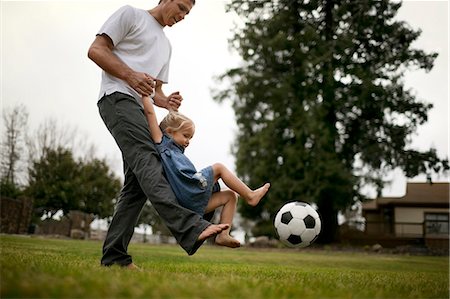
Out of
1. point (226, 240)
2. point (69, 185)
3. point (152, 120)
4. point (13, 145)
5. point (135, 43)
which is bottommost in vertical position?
point (226, 240)

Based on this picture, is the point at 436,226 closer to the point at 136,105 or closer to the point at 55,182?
the point at 55,182

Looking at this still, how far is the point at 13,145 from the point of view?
3055cm

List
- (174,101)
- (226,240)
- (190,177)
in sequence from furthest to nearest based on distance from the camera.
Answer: (174,101)
(190,177)
(226,240)

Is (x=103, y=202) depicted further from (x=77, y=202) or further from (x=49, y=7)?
(x=49, y=7)

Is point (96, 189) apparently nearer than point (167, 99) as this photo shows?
No

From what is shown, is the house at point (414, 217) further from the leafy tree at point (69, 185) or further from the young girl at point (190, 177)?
the young girl at point (190, 177)

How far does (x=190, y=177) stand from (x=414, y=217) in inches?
1365

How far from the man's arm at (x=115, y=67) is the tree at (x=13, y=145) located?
27823mm

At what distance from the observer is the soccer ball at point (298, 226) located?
4.62 m

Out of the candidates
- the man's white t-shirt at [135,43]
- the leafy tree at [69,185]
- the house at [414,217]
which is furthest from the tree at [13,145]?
the man's white t-shirt at [135,43]

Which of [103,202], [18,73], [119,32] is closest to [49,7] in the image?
[18,73]

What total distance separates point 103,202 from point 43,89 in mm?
9560

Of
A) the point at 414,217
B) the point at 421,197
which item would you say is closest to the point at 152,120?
the point at 414,217

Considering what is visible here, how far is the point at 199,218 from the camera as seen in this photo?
328cm
